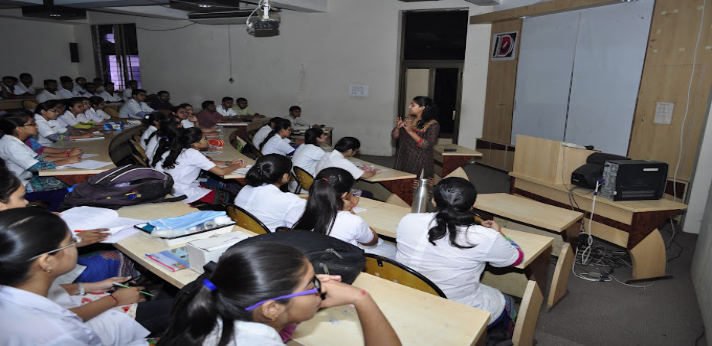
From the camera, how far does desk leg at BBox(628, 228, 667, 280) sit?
323cm

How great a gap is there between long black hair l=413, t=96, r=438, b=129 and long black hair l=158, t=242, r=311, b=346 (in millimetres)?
3442

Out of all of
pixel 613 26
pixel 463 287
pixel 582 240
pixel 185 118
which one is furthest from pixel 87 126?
pixel 613 26

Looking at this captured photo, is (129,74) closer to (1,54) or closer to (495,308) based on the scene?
(1,54)

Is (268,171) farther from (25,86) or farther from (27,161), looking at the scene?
(25,86)

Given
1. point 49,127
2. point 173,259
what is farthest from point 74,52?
point 173,259

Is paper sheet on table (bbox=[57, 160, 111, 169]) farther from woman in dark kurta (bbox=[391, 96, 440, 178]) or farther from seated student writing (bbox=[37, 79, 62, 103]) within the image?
seated student writing (bbox=[37, 79, 62, 103])

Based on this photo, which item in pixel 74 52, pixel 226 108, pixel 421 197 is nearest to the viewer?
pixel 421 197

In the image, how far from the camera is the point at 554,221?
2818mm

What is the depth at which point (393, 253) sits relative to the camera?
99.2 inches

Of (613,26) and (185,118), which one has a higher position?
(613,26)

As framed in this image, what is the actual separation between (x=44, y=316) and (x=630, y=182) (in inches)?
140

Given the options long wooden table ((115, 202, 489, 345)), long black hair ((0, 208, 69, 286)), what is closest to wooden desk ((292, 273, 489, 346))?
long wooden table ((115, 202, 489, 345))

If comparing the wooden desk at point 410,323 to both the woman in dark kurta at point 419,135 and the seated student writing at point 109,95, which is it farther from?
the seated student writing at point 109,95

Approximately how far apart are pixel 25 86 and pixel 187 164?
28.3 feet
